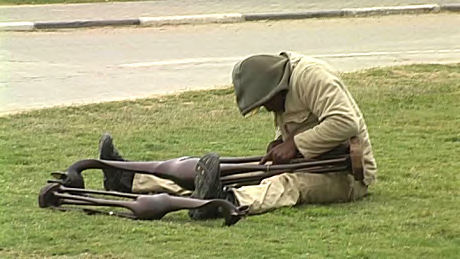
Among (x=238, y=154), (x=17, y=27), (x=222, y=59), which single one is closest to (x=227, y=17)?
(x=17, y=27)

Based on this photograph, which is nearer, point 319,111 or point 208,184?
point 208,184

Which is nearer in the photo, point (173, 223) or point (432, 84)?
point (173, 223)

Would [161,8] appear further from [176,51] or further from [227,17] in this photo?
[176,51]

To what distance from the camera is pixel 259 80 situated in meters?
5.46

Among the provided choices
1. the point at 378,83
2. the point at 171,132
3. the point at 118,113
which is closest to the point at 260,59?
the point at 171,132

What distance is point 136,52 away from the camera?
41.8ft

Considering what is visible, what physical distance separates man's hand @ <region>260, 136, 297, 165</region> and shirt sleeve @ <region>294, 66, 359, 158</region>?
9 cm

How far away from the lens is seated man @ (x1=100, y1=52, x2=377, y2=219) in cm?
538

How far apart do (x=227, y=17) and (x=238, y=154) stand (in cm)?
935

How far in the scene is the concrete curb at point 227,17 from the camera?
15.2 m

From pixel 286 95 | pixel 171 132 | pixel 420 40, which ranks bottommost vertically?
pixel 420 40

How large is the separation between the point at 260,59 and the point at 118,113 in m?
3.26

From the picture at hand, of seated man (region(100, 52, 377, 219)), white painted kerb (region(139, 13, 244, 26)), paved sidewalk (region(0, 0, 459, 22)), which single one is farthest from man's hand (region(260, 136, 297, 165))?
paved sidewalk (region(0, 0, 459, 22))

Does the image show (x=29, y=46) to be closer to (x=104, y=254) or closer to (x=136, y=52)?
(x=136, y=52)
